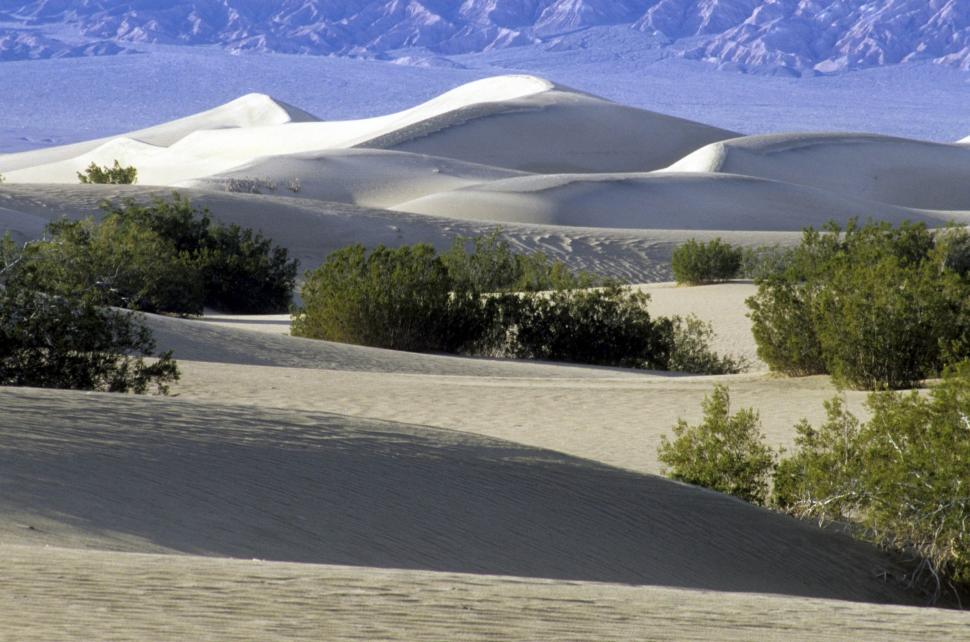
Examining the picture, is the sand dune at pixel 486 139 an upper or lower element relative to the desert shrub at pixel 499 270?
upper

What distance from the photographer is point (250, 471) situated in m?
7.82

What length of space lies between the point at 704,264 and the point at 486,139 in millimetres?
46503

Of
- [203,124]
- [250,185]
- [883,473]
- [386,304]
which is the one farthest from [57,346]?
[203,124]

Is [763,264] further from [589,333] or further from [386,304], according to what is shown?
[386,304]

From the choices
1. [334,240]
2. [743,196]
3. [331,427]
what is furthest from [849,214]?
[331,427]

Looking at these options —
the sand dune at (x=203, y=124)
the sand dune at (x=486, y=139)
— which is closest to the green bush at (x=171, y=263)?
the sand dune at (x=486, y=139)

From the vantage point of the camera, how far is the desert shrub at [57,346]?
11.7m

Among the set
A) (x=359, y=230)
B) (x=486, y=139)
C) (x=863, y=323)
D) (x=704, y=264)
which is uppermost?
(x=486, y=139)

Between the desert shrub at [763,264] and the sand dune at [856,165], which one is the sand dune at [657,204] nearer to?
the sand dune at [856,165]

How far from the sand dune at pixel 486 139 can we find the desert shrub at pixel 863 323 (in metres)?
53.4

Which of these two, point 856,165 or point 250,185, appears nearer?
point 250,185

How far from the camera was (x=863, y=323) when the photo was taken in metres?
13.8

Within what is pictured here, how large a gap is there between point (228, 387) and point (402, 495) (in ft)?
19.8

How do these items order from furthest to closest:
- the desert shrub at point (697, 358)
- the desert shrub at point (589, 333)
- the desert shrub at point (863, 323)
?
the desert shrub at point (589, 333) < the desert shrub at point (697, 358) < the desert shrub at point (863, 323)
